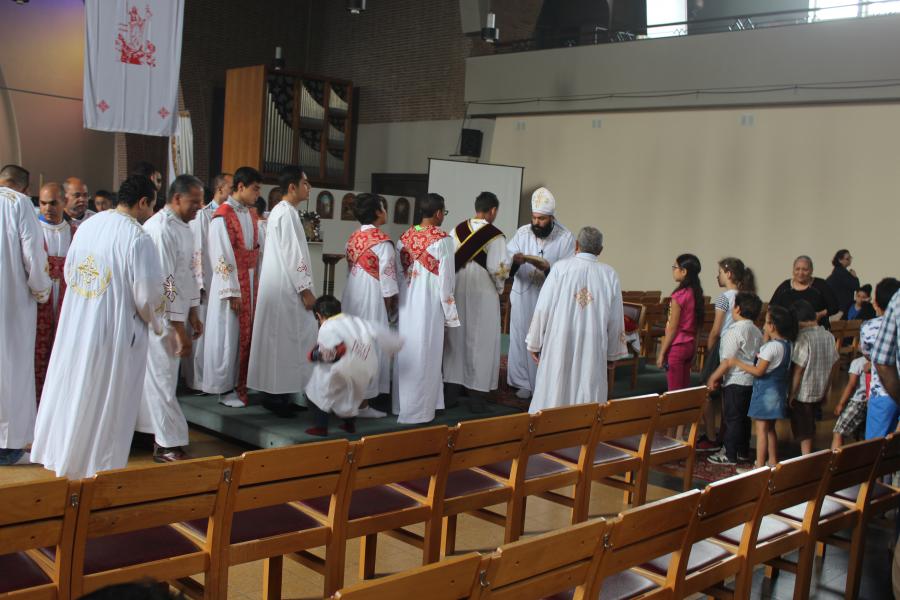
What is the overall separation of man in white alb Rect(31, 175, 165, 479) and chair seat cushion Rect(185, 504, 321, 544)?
5.00ft

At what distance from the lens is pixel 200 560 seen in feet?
8.48

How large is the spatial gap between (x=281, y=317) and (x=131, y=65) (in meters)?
2.94

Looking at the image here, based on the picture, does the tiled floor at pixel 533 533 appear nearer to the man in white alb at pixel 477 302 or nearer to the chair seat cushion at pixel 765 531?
the chair seat cushion at pixel 765 531

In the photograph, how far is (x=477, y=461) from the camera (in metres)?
3.37

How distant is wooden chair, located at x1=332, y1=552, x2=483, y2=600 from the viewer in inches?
70.1

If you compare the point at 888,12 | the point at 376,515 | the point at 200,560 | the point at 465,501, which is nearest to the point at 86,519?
the point at 200,560

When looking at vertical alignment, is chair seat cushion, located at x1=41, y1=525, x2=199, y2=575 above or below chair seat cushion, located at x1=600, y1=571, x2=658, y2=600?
above

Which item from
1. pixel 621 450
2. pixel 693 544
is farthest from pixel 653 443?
pixel 693 544

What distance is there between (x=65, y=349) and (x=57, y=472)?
0.59 meters

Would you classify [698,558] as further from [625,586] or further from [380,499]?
[380,499]

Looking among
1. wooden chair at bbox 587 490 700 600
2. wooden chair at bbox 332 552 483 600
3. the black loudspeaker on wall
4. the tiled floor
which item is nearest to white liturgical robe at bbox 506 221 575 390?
the tiled floor

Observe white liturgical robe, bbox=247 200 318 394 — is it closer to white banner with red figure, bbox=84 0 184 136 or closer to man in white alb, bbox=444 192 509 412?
man in white alb, bbox=444 192 509 412

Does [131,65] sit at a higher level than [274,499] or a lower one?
higher

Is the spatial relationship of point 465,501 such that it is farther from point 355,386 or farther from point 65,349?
point 65,349
